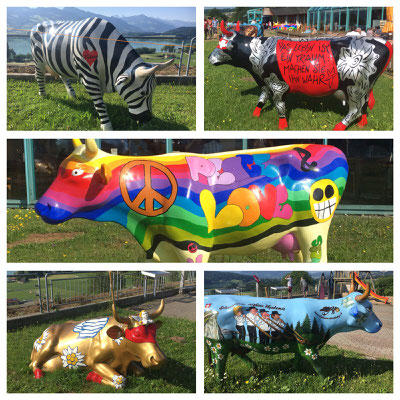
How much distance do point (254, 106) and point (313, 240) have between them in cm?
193

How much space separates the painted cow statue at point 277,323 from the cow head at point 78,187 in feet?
4.77

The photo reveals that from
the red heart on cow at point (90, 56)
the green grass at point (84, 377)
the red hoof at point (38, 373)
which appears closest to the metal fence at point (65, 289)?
the green grass at point (84, 377)

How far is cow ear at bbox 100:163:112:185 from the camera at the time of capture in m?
3.76

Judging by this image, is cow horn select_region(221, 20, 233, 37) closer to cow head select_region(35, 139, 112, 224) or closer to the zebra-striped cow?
the zebra-striped cow

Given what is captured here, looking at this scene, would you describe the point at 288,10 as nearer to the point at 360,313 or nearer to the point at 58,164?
the point at 360,313

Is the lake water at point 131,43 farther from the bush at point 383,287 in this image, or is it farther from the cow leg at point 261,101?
the bush at point 383,287

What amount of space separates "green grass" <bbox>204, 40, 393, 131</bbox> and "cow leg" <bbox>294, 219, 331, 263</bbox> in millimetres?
1497

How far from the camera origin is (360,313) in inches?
164

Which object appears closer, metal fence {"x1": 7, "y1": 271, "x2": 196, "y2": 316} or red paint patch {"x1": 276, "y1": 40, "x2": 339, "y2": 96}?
red paint patch {"x1": 276, "y1": 40, "x2": 339, "y2": 96}

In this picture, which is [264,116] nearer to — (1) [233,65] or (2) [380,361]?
(1) [233,65]

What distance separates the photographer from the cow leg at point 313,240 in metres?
4.01

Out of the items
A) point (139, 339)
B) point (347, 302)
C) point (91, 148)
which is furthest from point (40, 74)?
point (347, 302)

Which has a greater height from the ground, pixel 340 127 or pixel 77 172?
pixel 340 127

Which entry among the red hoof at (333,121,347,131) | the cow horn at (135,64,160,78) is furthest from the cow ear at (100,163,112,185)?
the red hoof at (333,121,347,131)
